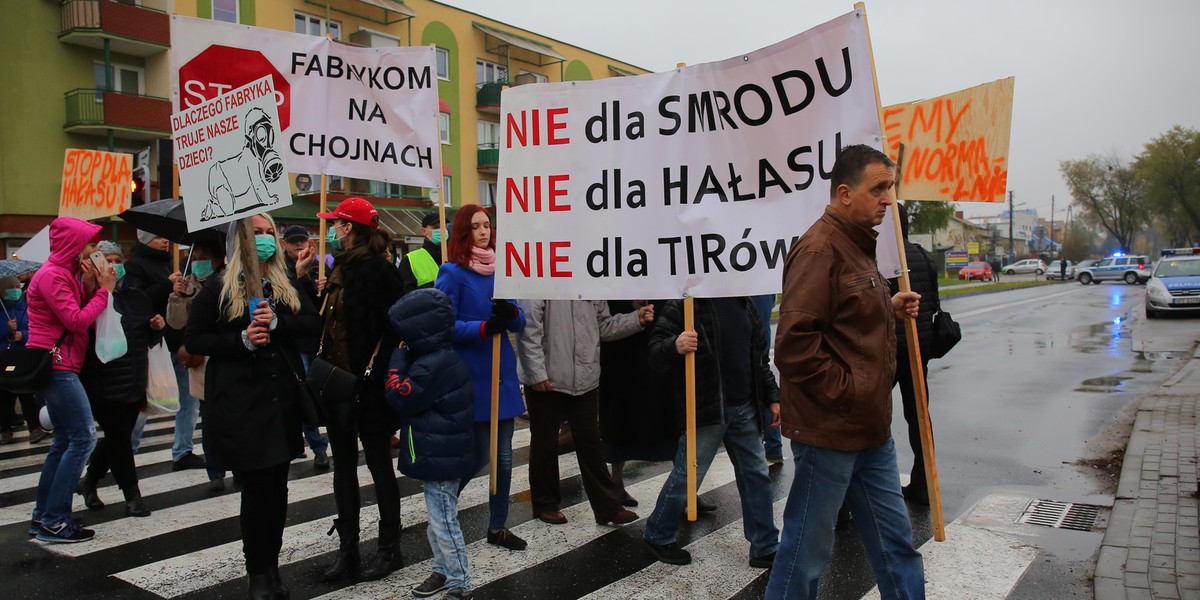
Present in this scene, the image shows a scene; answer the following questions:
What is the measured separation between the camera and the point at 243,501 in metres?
4.23

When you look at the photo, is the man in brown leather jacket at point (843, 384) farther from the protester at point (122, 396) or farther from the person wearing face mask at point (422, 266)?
the protester at point (122, 396)

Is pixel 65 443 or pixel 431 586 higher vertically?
pixel 65 443

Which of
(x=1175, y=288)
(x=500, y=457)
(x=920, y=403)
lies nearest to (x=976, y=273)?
(x=1175, y=288)

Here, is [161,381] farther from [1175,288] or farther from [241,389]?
[1175,288]

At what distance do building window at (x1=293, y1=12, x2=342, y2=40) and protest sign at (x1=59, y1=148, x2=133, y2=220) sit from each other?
23.4 metres

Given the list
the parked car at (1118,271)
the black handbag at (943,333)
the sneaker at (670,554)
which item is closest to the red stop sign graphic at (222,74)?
the sneaker at (670,554)

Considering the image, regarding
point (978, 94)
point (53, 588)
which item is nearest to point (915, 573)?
point (53, 588)

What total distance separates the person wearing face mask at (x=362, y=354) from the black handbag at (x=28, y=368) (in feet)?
6.62

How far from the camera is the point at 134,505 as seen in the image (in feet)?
19.5

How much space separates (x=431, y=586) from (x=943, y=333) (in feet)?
11.2

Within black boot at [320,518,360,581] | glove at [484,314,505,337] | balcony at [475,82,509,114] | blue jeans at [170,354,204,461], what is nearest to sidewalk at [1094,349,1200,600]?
glove at [484,314,505,337]

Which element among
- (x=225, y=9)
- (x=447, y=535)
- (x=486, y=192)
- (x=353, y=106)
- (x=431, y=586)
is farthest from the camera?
(x=486, y=192)

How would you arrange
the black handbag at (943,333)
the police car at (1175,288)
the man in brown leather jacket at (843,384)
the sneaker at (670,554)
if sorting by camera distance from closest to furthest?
the man in brown leather jacket at (843,384), the sneaker at (670,554), the black handbag at (943,333), the police car at (1175,288)

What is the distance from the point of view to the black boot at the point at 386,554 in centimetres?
469
